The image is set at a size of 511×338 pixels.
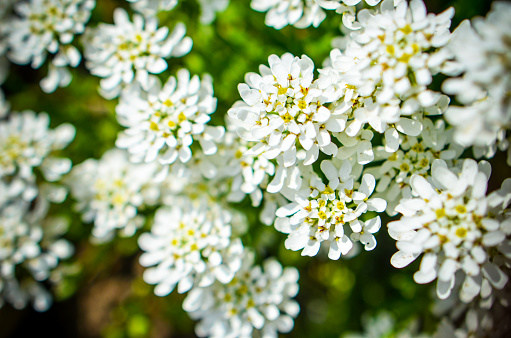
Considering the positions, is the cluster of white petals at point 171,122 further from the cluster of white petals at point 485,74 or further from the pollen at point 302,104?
the cluster of white petals at point 485,74

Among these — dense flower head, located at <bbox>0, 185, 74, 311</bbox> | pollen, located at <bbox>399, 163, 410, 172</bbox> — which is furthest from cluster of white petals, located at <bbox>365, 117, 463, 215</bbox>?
dense flower head, located at <bbox>0, 185, 74, 311</bbox>

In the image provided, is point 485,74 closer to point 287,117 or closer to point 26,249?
point 287,117

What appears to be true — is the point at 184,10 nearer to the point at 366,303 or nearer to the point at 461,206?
the point at 461,206

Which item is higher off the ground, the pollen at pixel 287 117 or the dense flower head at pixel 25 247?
the pollen at pixel 287 117

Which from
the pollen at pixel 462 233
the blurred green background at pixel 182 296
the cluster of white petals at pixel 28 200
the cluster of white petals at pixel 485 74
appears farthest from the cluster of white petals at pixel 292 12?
the cluster of white petals at pixel 28 200

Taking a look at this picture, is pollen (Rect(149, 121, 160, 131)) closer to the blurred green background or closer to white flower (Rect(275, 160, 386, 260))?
the blurred green background

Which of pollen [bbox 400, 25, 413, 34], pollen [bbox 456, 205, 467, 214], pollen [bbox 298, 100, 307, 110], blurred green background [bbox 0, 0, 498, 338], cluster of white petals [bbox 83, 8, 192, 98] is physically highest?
pollen [bbox 400, 25, 413, 34]

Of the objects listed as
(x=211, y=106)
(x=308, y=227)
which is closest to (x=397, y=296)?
(x=308, y=227)
